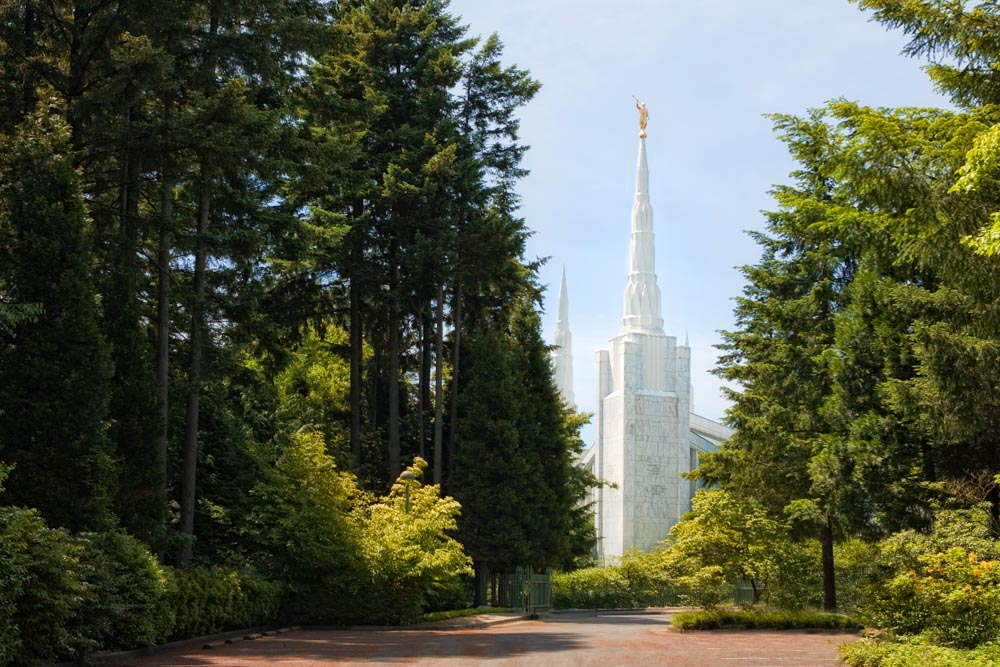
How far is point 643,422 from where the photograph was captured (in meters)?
68.4

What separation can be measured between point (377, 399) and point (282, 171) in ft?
53.1

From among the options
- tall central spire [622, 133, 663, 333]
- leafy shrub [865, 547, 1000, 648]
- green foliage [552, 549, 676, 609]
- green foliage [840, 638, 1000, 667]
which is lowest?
green foliage [552, 549, 676, 609]

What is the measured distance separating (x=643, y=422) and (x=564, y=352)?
33.7m

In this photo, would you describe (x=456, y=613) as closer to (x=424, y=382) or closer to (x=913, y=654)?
(x=424, y=382)

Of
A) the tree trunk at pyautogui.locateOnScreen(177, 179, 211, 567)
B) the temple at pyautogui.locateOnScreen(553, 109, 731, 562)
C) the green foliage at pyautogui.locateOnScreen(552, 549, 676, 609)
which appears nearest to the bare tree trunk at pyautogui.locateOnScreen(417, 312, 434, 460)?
the tree trunk at pyautogui.locateOnScreen(177, 179, 211, 567)

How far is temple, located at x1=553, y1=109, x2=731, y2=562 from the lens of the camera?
220ft

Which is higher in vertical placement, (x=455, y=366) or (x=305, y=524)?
(x=455, y=366)

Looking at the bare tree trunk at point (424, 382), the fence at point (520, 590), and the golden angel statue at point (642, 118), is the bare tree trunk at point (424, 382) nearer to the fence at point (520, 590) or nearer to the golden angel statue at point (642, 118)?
the fence at point (520, 590)

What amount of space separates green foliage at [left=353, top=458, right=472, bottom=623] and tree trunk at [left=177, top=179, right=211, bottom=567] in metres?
4.68

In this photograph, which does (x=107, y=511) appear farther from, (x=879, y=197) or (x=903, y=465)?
(x=903, y=465)

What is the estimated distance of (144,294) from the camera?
2323 centimetres

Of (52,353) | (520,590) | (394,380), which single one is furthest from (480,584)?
(52,353)

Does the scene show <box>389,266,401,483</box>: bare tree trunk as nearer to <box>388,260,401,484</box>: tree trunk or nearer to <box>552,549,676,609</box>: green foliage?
<box>388,260,401,484</box>: tree trunk

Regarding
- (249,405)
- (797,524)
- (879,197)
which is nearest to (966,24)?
(879,197)
